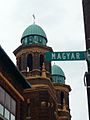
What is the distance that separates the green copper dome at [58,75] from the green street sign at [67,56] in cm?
5474

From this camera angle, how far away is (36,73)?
178ft

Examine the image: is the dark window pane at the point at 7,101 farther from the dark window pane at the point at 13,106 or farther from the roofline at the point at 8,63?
the roofline at the point at 8,63

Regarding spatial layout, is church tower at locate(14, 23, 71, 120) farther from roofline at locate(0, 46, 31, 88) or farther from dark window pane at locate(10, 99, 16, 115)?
dark window pane at locate(10, 99, 16, 115)

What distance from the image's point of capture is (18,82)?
40781 millimetres

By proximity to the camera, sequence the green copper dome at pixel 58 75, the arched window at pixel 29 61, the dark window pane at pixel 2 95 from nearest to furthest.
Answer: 1. the dark window pane at pixel 2 95
2. the arched window at pixel 29 61
3. the green copper dome at pixel 58 75

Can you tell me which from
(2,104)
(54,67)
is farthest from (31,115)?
(54,67)

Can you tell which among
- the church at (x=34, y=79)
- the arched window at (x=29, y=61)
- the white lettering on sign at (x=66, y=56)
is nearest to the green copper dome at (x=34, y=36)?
the church at (x=34, y=79)

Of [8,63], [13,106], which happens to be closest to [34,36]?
[8,63]

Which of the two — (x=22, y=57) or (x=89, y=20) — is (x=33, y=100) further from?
(x=89, y=20)

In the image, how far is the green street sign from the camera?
16.2 m

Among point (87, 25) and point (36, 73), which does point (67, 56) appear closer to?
point (87, 25)

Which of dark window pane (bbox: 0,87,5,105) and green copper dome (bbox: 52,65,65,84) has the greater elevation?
green copper dome (bbox: 52,65,65,84)

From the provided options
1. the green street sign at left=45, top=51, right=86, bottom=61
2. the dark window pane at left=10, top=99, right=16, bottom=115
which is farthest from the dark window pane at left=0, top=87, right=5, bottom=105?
the green street sign at left=45, top=51, right=86, bottom=61

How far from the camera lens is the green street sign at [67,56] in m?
16.2
